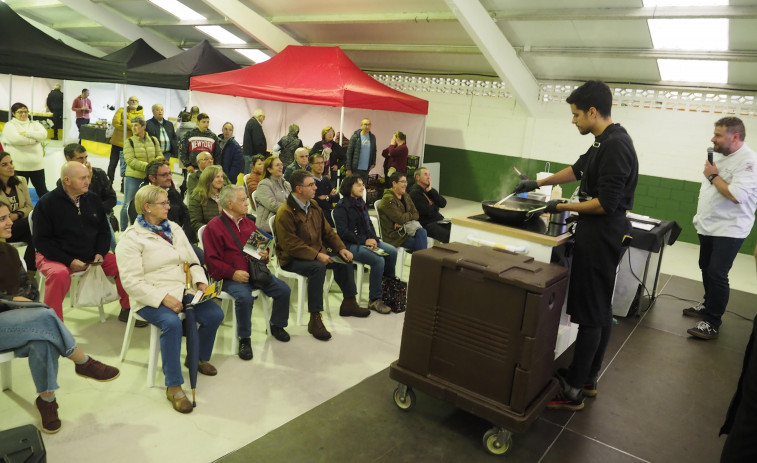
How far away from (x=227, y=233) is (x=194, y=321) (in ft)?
2.28

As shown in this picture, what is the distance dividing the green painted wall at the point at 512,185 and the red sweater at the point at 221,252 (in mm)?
6632

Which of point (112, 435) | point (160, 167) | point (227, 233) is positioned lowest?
point (112, 435)

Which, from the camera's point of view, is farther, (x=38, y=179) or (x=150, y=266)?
(x=38, y=179)

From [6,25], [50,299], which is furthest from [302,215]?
[6,25]

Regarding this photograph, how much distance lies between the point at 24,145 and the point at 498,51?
5.95m

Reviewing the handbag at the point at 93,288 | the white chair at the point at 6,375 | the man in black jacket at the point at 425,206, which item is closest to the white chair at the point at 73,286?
the handbag at the point at 93,288

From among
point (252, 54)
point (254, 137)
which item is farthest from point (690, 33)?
point (252, 54)

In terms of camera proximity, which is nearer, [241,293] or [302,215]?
[241,293]

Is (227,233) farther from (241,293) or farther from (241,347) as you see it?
(241,347)

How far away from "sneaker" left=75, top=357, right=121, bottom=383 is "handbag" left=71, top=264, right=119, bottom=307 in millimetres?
755

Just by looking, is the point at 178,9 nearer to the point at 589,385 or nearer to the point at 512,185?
the point at 512,185

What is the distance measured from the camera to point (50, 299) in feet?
10.3

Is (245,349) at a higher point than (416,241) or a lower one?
lower

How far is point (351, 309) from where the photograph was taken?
4160 mm
